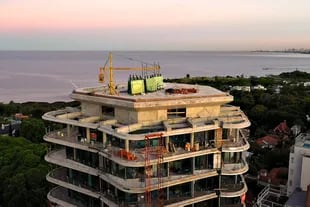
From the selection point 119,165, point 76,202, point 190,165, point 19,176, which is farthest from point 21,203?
point 190,165

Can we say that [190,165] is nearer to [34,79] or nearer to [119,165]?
[119,165]

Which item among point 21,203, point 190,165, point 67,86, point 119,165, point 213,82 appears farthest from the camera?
point 67,86

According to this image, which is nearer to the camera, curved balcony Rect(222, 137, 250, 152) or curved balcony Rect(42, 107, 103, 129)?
curved balcony Rect(42, 107, 103, 129)

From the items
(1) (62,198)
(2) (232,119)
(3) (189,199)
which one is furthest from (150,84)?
(1) (62,198)

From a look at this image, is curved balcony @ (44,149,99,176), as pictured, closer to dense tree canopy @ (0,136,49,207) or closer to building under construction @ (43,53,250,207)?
building under construction @ (43,53,250,207)

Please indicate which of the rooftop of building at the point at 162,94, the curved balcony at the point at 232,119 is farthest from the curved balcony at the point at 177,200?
the rooftop of building at the point at 162,94

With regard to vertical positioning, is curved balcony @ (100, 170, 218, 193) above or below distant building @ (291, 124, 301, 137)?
above

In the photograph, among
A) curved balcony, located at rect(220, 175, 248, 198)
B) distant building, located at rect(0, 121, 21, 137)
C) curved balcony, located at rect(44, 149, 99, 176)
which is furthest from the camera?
distant building, located at rect(0, 121, 21, 137)

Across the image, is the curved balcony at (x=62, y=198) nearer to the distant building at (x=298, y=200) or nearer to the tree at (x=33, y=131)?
the distant building at (x=298, y=200)

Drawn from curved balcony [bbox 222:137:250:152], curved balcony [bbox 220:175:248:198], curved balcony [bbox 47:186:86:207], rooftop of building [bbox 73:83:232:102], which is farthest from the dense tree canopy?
curved balcony [bbox 222:137:250:152]
